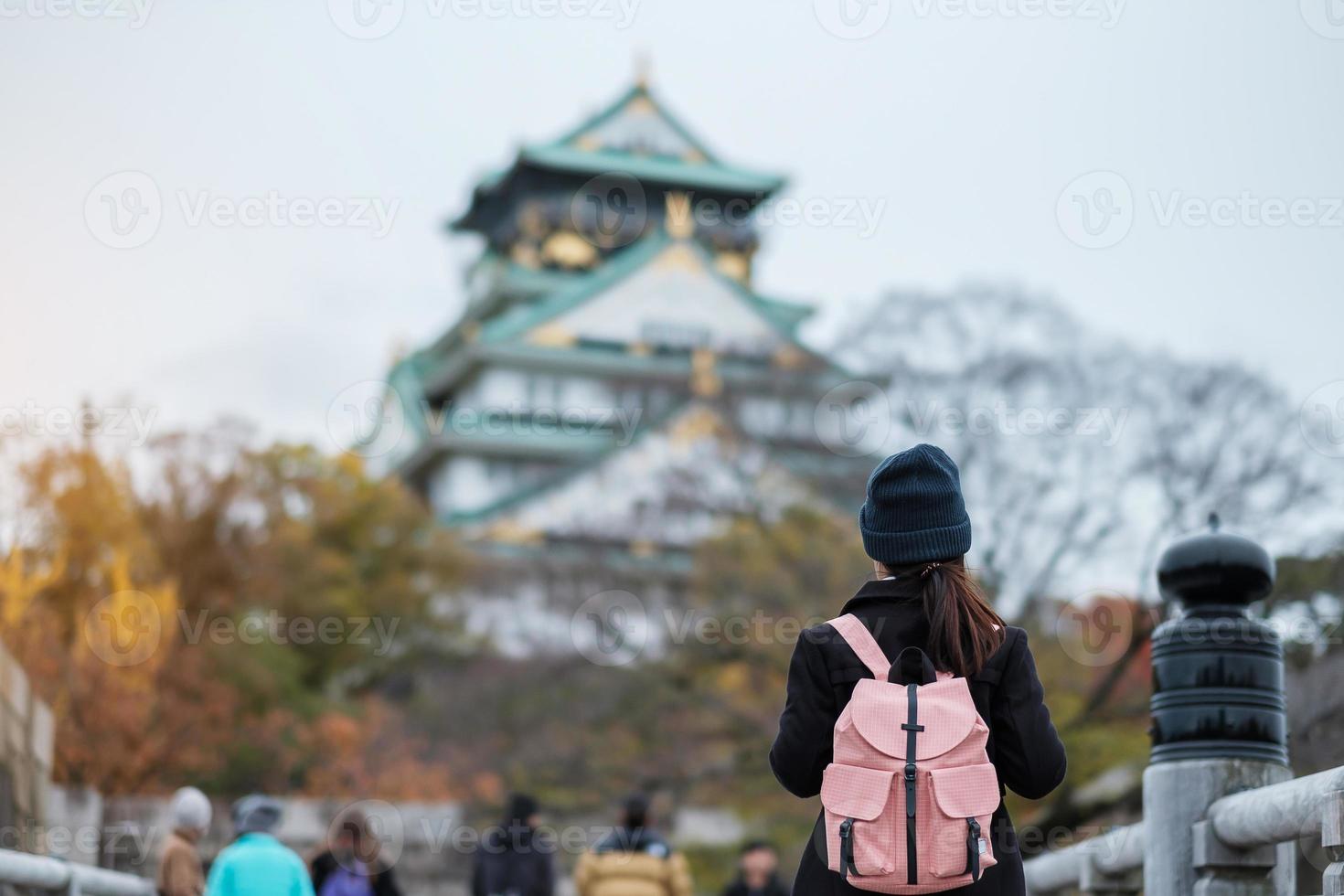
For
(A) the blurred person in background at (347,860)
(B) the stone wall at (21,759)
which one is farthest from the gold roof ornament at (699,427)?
(A) the blurred person in background at (347,860)

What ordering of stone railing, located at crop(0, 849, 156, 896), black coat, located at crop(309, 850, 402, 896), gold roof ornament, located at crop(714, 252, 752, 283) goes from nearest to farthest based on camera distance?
stone railing, located at crop(0, 849, 156, 896) → black coat, located at crop(309, 850, 402, 896) → gold roof ornament, located at crop(714, 252, 752, 283)

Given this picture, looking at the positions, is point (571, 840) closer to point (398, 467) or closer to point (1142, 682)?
point (1142, 682)

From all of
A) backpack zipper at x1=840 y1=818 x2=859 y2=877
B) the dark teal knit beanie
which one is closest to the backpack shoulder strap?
the dark teal knit beanie

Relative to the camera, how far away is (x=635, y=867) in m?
8.54

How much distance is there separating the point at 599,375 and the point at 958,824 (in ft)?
130

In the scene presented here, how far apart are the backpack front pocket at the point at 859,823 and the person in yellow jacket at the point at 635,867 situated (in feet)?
17.8

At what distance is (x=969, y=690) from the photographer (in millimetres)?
3273

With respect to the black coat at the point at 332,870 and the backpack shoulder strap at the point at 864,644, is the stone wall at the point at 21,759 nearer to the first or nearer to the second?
the black coat at the point at 332,870

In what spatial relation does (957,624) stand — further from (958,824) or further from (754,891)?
(754,891)

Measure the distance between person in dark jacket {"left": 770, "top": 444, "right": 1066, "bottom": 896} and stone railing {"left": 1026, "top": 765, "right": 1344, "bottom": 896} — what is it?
1.01 meters

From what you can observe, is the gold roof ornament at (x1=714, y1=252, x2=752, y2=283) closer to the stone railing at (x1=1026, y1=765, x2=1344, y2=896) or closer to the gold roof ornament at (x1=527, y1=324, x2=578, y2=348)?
the gold roof ornament at (x1=527, y1=324, x2=578, y2=348)

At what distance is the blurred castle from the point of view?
2284 centimetres

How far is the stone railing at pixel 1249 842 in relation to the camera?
4.03m

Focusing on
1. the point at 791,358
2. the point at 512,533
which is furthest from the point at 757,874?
the point at 512,533
